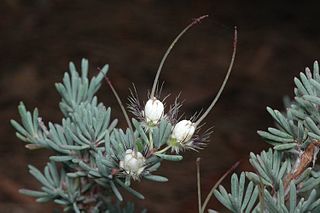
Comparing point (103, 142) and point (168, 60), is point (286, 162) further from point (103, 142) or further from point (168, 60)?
point (168, 60)

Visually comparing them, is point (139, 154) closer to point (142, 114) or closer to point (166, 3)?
point (142, 114)

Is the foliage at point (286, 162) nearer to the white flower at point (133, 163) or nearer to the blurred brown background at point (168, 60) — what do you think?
the white flower at point (133, 163)

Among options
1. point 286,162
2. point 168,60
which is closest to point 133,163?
point 286,162

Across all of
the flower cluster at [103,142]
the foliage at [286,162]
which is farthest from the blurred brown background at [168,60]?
the foliage at [286,162]

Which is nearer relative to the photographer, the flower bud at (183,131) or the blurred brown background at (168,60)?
the flower bud at (183,131)

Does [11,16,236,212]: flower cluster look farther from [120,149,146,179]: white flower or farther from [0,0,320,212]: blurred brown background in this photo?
[0,0,320,212]: blurred brown background

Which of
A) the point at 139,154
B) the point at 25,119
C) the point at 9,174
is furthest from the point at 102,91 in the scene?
the point at 139,154
